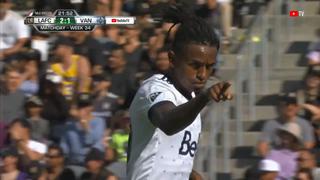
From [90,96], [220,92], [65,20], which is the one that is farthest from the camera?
[90,96]

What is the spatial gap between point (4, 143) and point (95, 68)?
147 centimetres

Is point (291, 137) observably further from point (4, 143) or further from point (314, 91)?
point (4, 143)

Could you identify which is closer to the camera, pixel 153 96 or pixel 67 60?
pixel 153 96

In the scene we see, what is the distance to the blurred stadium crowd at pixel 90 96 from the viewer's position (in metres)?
10.1

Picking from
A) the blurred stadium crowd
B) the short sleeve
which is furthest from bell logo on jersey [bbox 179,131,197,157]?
the short sleeve

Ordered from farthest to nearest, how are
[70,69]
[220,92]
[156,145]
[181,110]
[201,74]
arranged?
[70,69] → [156,145] → [201,74] → [181,110] → [220,92]

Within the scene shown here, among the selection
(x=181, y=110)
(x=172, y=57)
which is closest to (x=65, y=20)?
(x=172, y=57)

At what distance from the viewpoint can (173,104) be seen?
4.67 meters

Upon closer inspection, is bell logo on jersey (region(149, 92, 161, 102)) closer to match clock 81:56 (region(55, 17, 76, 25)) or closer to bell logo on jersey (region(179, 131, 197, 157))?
bell logo on jersey (region(179, 131, 197, 157))

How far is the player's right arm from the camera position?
4270 mm

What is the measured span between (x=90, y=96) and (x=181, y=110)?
22.1ft

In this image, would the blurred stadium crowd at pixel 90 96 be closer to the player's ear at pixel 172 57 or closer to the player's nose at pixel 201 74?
the player's ear at pixel 172 57

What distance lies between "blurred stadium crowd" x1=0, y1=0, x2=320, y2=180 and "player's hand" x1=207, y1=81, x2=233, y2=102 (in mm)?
5351

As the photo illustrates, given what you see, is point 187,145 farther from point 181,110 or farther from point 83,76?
point 83,76
